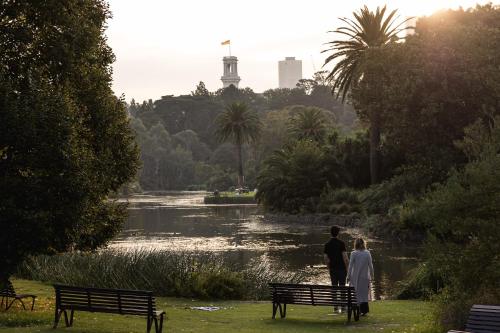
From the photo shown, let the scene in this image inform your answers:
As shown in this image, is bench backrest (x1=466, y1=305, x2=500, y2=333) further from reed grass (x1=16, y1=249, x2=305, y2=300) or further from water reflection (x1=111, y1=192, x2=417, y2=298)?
water reflection (x1=111, y1=192, x2=417, y2=298)

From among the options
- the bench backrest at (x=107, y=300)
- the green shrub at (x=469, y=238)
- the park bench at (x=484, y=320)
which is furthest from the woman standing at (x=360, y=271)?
the park bench at (x=484, y=320)

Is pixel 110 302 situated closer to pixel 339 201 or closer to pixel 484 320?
pixel 484 320

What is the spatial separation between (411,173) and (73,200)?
137 feet

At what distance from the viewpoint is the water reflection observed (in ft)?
108

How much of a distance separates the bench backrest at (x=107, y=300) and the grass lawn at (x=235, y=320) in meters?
0.48

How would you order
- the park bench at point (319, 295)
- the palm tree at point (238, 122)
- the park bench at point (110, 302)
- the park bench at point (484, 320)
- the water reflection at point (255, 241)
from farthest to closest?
the palm tree at point (238, 122) < the water reflection at point (255, 241) < the park bench at point (319, 295) < the park bench at point (110, 302) < the park bench at point (484, 320)

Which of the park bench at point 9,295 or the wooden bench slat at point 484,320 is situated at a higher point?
the wooden bench slat at point 484,320

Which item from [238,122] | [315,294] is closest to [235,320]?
[315,294]

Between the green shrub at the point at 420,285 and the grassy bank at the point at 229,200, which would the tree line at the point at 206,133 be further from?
the green shrub at the point at 420,285

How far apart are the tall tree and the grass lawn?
1452mm

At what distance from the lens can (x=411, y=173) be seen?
180ft

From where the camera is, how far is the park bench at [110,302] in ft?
45.7

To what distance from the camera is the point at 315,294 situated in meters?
16.0

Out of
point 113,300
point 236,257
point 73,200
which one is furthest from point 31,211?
point 236,257
